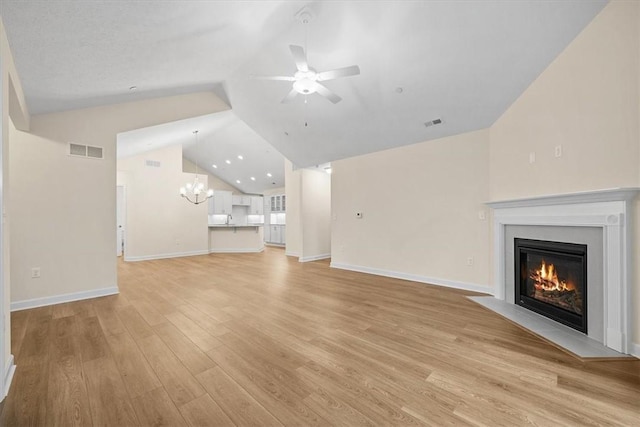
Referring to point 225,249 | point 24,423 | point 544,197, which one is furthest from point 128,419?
point 225,249

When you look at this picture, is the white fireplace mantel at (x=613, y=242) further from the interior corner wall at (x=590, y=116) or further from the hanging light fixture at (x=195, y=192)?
the hanging light fixture at (x=195, y=192)

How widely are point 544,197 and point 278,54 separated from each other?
12.9 ft

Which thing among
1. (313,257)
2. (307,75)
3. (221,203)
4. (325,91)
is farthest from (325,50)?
(221,203)

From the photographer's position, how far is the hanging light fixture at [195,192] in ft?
25.8

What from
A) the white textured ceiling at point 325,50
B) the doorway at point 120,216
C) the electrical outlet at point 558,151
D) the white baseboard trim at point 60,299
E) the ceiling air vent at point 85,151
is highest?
the white textured ceiling at point 325,50

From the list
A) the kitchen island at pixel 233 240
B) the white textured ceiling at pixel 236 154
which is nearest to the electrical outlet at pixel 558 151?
the white textured ceiling at pixel 236 154

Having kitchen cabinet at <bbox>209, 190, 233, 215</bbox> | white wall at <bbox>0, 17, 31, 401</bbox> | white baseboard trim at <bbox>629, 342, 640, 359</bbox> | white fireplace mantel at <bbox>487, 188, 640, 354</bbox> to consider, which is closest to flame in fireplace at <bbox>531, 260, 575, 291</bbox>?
white fireplace mantel at <bbox>487, 188, 640, 354</bbox>

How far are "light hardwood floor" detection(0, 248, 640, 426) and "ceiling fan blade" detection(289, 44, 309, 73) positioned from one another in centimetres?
274

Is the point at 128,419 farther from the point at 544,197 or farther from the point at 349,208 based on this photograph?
the point at 349,208

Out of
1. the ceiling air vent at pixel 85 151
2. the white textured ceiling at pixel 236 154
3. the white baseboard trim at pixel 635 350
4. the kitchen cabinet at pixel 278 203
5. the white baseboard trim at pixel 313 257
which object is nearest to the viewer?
A: the white baseboard trim at pixel 635 350

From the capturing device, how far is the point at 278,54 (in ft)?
12.6

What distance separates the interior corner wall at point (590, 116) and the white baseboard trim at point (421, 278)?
1.57 m

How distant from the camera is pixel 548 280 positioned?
2990 millimetres

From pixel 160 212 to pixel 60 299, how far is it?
4604mm
